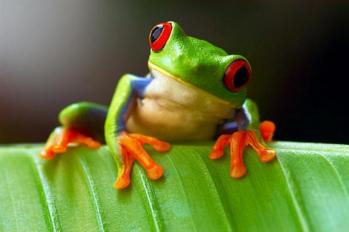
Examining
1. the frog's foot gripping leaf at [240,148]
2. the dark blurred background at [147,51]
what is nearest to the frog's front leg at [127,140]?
the frog's foot gripping leaf at [240,148]

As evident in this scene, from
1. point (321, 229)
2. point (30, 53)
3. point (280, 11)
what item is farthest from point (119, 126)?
point (30, 53)

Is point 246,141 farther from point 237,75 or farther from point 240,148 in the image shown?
point 237,75

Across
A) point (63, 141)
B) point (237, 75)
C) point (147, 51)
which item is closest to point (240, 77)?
point (237, 75)

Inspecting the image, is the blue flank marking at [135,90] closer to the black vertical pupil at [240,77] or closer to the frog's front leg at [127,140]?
the frog's front leg at [127,140]

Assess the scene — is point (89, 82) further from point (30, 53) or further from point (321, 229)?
point (321, 229)

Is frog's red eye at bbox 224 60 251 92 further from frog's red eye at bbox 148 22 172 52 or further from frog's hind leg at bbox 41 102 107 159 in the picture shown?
frog's hind leg at bbox 41 102 107 159
